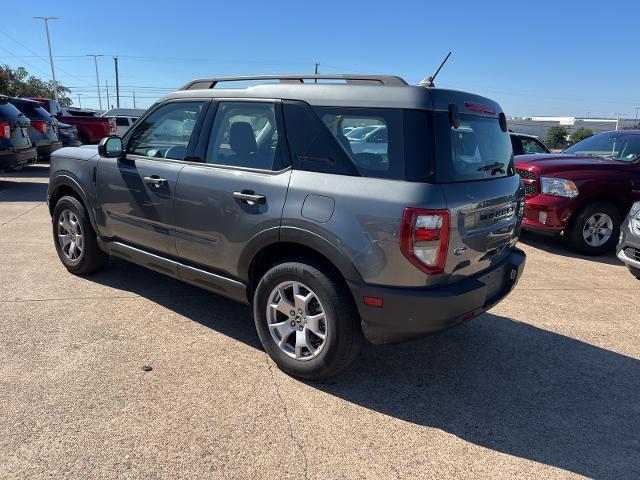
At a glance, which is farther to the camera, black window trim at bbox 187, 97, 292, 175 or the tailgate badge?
black window trim at bbox 187, 97, 292, 175

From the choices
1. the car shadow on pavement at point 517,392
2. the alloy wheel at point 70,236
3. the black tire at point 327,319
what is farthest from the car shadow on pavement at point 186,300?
the car shadow on pavement at point 517,392

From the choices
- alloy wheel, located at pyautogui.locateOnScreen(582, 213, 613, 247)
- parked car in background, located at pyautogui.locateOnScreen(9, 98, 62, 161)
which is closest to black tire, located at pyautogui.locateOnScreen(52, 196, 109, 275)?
alloy wheel, located at pyautogui.locateOnScreen(582, 213, 613, 247)

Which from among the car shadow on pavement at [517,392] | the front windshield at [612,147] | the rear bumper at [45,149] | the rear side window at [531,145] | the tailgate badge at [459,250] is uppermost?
the front windshield at [612,147]

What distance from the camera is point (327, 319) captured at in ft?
9.83

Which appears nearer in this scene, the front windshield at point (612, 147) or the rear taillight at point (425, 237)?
the rear taillight at point (425, 237)

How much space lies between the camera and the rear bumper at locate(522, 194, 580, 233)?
6711 mm

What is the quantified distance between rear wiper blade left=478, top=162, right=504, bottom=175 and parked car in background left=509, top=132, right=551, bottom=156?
7.72m

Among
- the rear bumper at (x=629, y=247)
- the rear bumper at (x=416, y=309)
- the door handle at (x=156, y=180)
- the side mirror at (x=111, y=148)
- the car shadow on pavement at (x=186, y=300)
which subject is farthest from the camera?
the rear bumper at (x=629, y=247)

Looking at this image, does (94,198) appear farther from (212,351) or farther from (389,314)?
(389,314)

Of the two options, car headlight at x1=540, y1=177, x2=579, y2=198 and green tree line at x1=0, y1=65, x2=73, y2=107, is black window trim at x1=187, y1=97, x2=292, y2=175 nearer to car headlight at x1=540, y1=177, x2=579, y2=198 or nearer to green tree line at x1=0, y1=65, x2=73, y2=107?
car headlight at x1=540, y1=177, x2=579, y2=198

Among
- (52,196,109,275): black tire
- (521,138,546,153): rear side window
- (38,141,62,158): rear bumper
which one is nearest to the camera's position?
(52,196,109,275): black tire

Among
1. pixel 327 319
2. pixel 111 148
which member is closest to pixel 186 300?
pixel 111 148

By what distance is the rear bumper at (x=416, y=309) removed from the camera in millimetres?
2750

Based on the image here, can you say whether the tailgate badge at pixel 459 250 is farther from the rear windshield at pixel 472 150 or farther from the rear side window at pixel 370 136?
the rear side window at pixel 370 136
